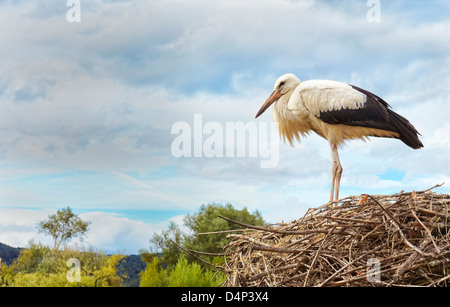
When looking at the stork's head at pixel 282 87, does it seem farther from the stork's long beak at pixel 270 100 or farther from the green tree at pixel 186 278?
the green tree at pixel 186 278

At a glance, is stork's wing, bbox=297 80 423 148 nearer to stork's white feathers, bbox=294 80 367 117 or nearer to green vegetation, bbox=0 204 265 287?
stork's white feathers, bbox=294 80 367 117

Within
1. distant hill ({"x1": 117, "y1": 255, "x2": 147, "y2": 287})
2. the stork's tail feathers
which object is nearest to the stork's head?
the stork's tail feathers

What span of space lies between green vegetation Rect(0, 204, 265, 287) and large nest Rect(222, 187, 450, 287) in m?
4.94

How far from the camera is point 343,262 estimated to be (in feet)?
9.28

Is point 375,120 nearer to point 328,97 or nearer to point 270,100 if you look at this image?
point 328,97

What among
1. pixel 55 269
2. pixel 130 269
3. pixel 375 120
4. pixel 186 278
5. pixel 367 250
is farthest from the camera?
pixel 130 269

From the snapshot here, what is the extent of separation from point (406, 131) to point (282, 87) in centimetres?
170

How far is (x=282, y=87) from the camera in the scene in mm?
6129

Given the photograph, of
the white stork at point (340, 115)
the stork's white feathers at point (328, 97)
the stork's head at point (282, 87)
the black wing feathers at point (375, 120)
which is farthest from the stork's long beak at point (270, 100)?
the black wing feathers at point (375, 120)

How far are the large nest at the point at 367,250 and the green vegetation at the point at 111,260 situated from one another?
494cm

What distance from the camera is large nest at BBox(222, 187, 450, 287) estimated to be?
2.69 metres

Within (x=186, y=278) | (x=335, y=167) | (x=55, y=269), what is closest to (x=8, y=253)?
(x=55, y=269)

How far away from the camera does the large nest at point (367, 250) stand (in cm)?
269
